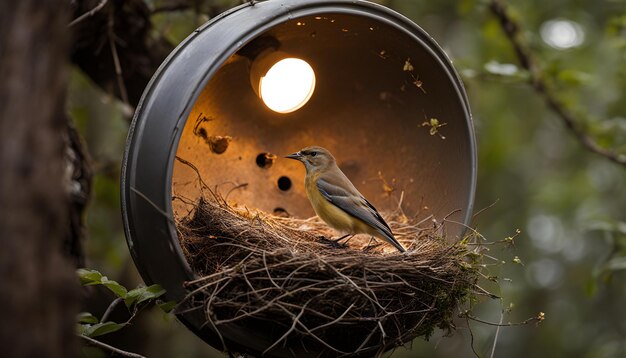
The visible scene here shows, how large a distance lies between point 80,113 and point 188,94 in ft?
12.0

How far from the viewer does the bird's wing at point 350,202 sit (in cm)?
462

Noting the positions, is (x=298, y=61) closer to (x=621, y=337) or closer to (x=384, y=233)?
(x=384, y=233)

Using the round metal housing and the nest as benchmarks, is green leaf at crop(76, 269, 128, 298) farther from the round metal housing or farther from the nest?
the nest

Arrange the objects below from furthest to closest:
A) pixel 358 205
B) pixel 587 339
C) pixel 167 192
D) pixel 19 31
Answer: pixel 587 339 < pixel 358 205 < pixel 167 192 < pixel 19 31

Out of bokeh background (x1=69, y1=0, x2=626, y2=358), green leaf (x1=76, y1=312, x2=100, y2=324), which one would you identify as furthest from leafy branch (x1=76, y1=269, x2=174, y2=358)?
bokeh background (x1=69, y1=0, x2=626, y2=358)

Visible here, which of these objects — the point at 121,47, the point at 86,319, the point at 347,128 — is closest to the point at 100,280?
the point at 86,319

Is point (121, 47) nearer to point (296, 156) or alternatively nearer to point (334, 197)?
point (296, 156)

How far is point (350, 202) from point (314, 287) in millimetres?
1205

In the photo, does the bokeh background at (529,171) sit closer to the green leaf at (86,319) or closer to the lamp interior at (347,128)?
the lamp interior at (347,128)

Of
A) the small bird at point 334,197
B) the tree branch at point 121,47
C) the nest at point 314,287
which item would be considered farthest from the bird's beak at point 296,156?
the tree branch at point 121,47

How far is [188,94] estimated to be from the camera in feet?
11.2

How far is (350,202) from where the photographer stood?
474 centimetres

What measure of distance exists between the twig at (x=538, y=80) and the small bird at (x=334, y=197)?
2228 millimetres

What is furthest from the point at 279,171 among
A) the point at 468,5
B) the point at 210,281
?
the point at 468,5
